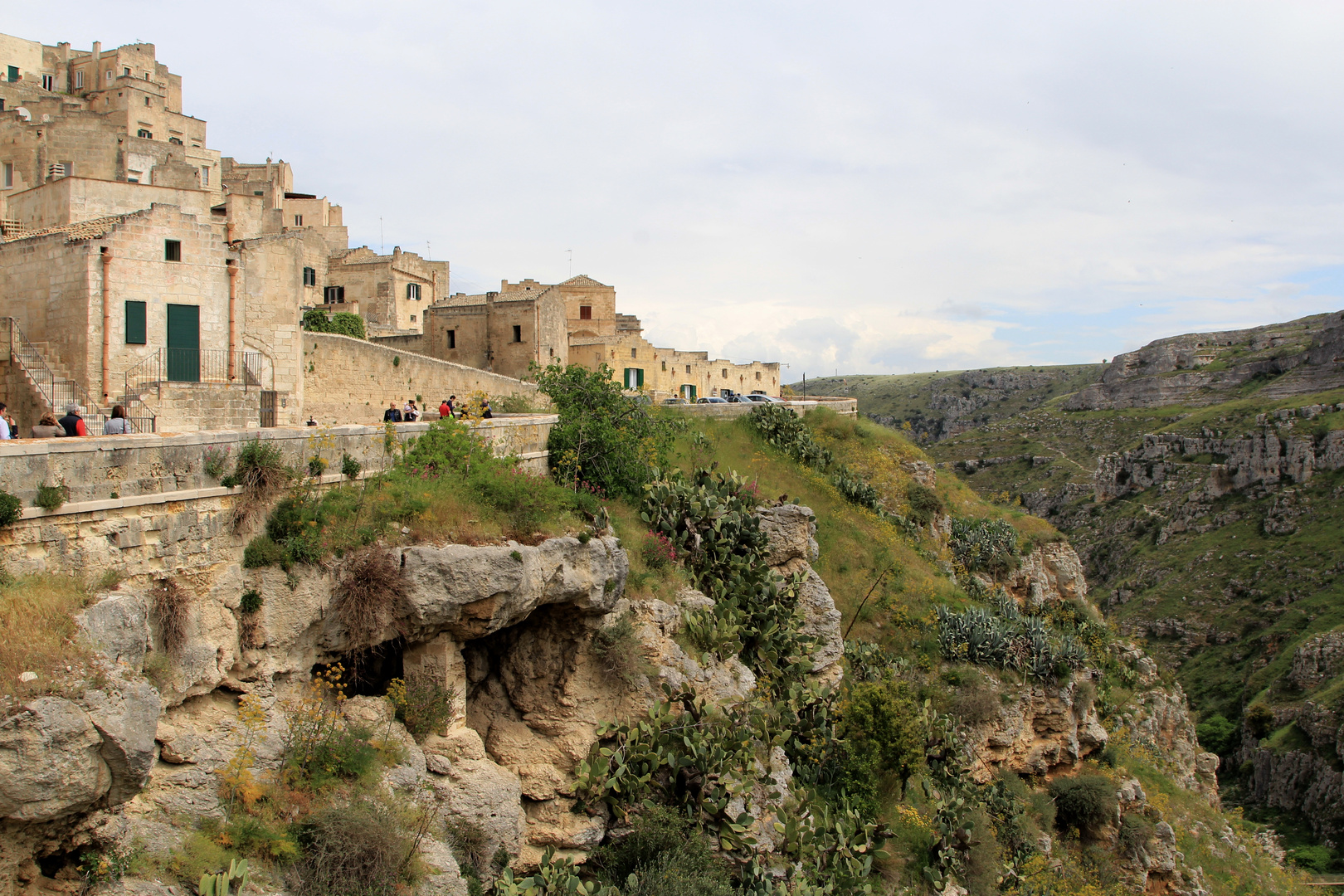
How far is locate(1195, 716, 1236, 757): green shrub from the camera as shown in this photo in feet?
160

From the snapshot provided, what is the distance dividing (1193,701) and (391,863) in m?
57.5

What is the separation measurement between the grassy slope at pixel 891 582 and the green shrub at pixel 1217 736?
21.5 meters

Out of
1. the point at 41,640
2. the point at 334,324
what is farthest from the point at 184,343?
the point at 334,324

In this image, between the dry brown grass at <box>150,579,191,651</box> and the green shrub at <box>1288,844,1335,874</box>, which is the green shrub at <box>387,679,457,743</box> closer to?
the dry brown grass at <box>150,579,191,651</box>

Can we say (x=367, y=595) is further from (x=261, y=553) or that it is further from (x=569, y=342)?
(x=569, y=342)

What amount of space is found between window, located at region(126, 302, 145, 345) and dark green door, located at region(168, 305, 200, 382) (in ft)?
1.91

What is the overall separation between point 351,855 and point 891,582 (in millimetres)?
17588

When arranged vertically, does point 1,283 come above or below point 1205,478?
above

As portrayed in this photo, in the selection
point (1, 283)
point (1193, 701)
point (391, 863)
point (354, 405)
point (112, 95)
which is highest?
point (112, 95)

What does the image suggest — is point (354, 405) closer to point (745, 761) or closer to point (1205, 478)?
point (745, 761)

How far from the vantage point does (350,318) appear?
1368 inches

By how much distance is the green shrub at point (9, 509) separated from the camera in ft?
24.3

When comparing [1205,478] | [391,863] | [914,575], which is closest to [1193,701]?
[1205,478]

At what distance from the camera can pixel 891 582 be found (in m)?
23.3
